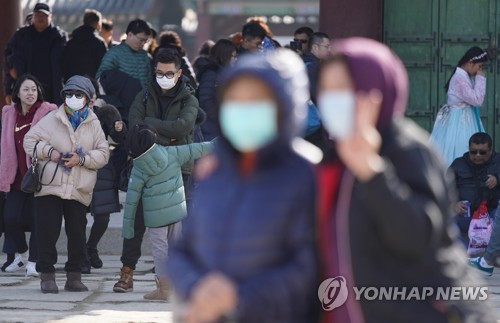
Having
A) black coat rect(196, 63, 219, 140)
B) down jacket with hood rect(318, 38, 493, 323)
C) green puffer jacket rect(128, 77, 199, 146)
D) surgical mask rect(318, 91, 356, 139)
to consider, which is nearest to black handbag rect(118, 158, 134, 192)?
green puffer jacket rect(128, 77, 199, 146)

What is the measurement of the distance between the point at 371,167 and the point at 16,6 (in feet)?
40.1

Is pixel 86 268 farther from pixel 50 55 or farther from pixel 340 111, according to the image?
pixel 340 111

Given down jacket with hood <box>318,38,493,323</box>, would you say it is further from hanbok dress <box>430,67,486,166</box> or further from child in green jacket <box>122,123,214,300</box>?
hanbok dress <box>430,67,486,166</box>

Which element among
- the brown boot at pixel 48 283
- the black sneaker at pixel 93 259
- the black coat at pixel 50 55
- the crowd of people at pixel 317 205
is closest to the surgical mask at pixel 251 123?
the crowd of people at pixel 317 205

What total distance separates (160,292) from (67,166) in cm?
120

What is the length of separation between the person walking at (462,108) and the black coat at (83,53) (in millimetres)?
3634

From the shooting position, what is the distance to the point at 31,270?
11.6m

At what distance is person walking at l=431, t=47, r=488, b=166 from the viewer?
41.3ft

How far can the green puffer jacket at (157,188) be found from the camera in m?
9.95

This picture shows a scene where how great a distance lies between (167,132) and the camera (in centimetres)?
1055

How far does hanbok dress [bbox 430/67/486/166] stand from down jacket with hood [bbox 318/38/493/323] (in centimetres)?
824

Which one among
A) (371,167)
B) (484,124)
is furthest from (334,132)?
(484,124)

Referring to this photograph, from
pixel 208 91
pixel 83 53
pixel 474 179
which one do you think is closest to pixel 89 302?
pixel 208 91

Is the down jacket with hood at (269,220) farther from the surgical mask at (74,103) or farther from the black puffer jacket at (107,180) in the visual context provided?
the black puffer jacket at (107,180)
